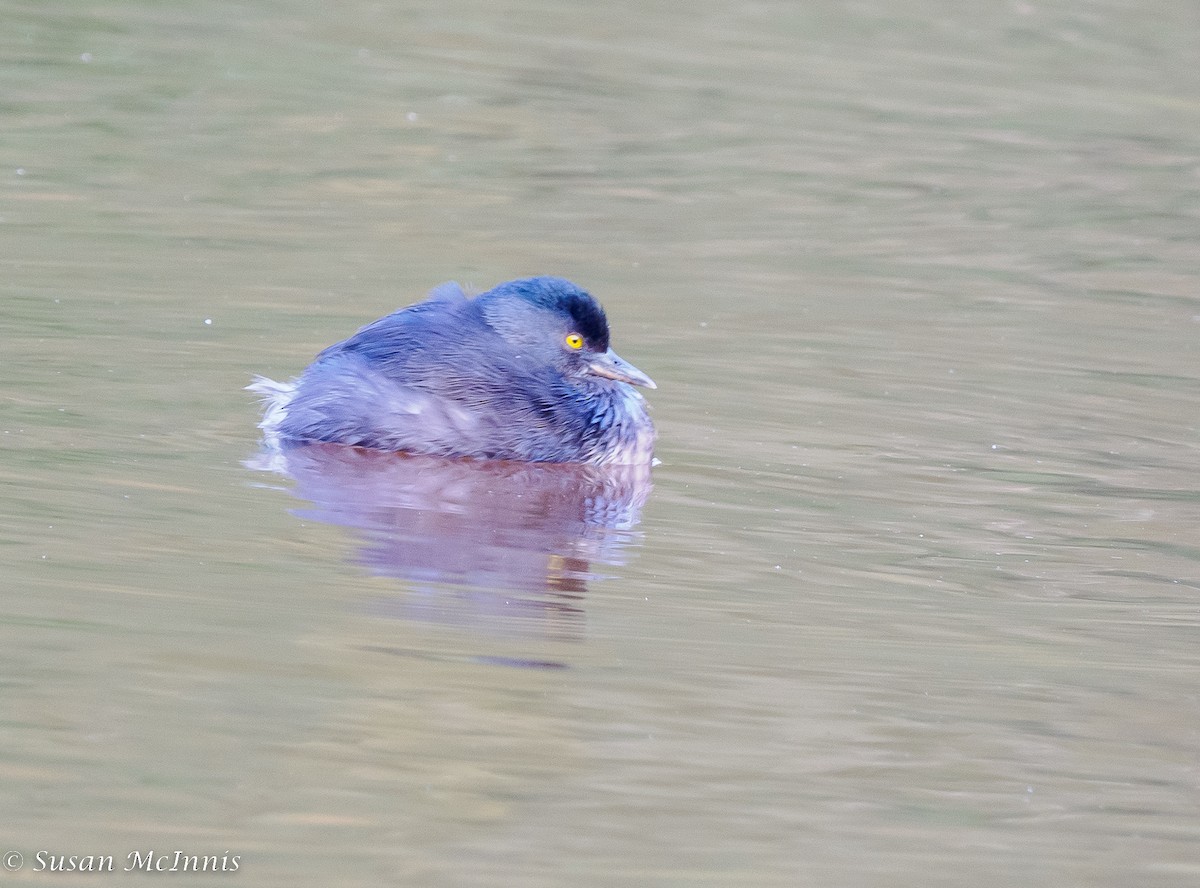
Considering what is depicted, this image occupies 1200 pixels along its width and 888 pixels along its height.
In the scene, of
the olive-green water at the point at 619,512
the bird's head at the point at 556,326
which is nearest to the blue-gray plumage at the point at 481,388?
the bird's head at the point at 556,326

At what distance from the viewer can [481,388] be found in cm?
689

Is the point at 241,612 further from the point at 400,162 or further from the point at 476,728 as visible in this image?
the point at 400,162

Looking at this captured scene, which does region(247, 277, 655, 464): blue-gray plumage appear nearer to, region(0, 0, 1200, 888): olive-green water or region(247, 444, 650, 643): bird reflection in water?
region(247, 444, 650, 643): bird reflection in water

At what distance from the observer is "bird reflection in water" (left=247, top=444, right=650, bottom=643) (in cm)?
525

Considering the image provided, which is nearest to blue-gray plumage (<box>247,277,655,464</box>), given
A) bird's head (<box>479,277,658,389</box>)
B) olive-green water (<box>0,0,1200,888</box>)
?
bird's head (<box>479,277,658,389</box>)

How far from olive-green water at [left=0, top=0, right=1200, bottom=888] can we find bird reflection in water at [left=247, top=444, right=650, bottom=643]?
0.03 m

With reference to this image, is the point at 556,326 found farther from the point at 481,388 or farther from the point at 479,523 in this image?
the point at 479,523

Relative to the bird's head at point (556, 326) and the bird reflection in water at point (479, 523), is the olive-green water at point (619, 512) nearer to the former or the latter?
the bird reflection in water at point (479, 523)

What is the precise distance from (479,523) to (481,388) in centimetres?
85

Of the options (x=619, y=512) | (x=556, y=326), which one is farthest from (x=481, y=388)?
(x=619, y=512)

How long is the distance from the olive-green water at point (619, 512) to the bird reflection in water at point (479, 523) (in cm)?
3

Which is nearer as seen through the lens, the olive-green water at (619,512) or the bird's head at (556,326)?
the olive-green water at (619,512)

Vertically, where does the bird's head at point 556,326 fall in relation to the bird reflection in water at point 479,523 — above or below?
above

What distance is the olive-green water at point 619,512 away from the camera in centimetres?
414
